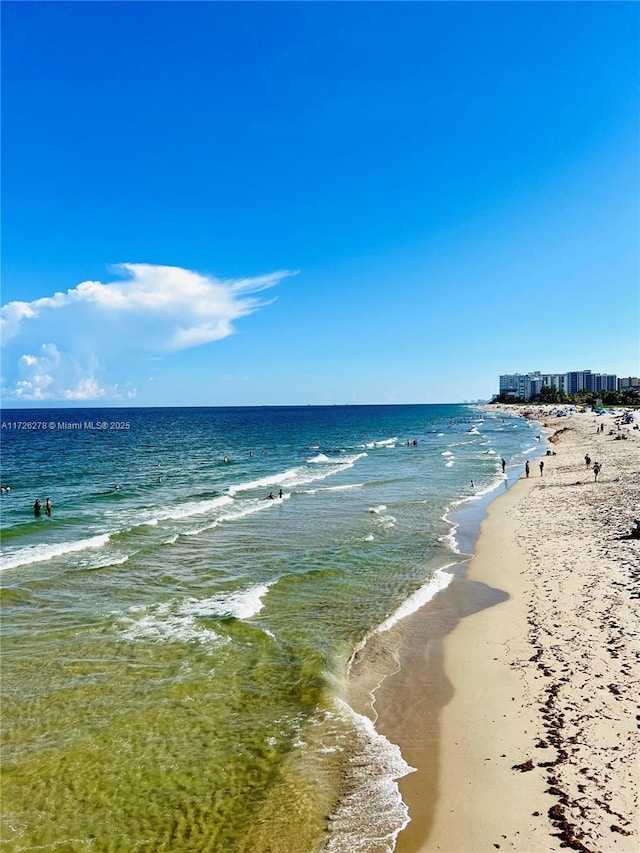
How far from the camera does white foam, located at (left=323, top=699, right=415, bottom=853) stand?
7.93 meters

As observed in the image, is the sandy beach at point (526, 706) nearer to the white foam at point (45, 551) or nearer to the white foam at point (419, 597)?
the white foam at point (419, 597)

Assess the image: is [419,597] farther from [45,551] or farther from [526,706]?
[45,551]

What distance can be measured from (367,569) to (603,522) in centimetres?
1312

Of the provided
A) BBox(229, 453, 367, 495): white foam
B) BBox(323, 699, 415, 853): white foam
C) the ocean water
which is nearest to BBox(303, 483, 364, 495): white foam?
BBox(229, 453, 367, 495): white foam

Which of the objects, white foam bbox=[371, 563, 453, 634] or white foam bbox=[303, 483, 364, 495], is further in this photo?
white foam bbox=[303, 483, 364, 495]

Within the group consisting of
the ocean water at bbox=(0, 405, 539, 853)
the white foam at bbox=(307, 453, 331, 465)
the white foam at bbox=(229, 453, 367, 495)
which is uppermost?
the white foam at bbox=(307, 453, 331, 465)

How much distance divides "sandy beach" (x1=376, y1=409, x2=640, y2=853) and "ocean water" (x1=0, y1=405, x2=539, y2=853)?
90cm

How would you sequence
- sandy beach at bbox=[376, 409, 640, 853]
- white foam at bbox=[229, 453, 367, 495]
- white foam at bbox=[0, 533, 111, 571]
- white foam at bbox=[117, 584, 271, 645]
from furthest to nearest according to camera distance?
1. white foam at bbox=[229, 453, 367, 495]
2. white foam at bbox=[0, 533, 111, 571]
3. white foam at bbox=[117, 584, 271, 645]
4. sandy beach at bbox=[376, 409, 640, 853]

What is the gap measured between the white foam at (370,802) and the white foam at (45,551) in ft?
63.5

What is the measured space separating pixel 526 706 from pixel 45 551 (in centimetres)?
2333

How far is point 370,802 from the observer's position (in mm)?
8688

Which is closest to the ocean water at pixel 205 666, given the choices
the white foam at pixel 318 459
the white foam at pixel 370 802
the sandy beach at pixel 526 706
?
the white foam at pixel 370 802

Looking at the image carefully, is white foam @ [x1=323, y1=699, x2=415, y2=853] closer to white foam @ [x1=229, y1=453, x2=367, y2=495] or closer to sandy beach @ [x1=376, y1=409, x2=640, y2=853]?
sandy beach @ [x1=376, y1=409, x2=640, y2=853]

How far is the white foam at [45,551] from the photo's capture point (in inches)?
923
